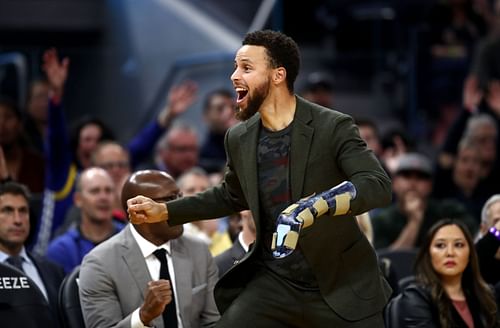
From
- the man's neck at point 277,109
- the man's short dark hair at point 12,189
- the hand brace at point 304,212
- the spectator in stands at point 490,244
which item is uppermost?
the man's neck at point 277,109

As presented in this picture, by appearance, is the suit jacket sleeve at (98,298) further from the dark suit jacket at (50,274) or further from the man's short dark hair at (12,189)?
the man's short dark hair at (12,189)

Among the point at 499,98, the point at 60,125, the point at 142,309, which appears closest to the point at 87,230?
the point at 60,125

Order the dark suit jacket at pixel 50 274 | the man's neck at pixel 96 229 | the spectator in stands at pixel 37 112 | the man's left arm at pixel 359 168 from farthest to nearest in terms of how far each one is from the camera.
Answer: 1. the spectator in stands at pixel 37 112
2. the man's neck at pixel 96 229
3. the dark suit jacket at pixel 50 274
4. the man's left arm at pixel 359 168

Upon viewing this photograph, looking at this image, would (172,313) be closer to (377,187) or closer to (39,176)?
(377,187)

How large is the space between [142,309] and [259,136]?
0.94 metres

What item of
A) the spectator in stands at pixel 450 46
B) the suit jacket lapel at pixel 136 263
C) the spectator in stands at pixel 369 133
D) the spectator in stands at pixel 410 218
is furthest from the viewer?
the spectator in stands at pixel 450 46

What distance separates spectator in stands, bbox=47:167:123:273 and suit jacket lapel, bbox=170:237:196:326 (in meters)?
1.36

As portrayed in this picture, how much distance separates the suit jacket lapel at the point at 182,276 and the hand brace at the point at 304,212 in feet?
4.50

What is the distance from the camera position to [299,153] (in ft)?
14.3

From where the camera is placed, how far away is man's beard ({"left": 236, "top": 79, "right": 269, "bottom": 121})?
4.41m

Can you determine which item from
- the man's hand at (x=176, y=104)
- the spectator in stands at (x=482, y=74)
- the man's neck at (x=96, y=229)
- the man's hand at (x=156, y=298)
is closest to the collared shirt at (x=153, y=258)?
the man's hand at (x=156, y=298)

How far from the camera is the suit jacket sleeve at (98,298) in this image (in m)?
5.08

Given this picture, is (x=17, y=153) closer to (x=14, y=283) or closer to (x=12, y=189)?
(x=12, y=189)

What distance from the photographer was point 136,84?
9.80 meters
